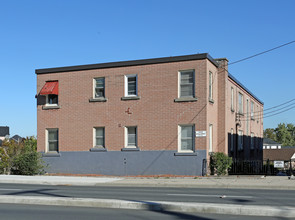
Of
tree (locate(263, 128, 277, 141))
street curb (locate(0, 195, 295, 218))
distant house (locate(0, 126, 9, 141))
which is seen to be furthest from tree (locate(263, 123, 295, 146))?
street curb (locate(0, 195, 295, 218))

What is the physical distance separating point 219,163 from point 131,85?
7070 millimetres

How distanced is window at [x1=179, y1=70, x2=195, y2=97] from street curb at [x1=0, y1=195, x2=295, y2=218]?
13721 millimetres

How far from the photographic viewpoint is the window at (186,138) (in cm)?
2469

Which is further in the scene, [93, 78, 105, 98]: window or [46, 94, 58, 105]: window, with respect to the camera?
[46, 94, 58, 105]: window

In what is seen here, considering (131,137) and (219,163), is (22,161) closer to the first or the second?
(131,137)

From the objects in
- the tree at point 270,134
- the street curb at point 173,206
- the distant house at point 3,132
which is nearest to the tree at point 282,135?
the tree at point 270,134

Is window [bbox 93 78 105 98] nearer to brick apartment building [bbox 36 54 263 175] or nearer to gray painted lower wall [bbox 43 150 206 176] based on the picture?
brick apartment building [bbox 36 54 263 175]

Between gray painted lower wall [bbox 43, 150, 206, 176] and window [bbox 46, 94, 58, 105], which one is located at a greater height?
window [bbox 46, 94, 58, 105]

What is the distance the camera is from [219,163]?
24719 mm

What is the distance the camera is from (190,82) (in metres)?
24.8

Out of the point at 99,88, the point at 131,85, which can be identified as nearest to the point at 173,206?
the point at 131,85

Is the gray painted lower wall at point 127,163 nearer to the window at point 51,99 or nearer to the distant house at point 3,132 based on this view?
the window at point 51,99

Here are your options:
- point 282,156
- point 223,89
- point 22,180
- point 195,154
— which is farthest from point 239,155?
point 282,156

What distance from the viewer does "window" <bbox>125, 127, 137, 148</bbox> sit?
2612 cm
